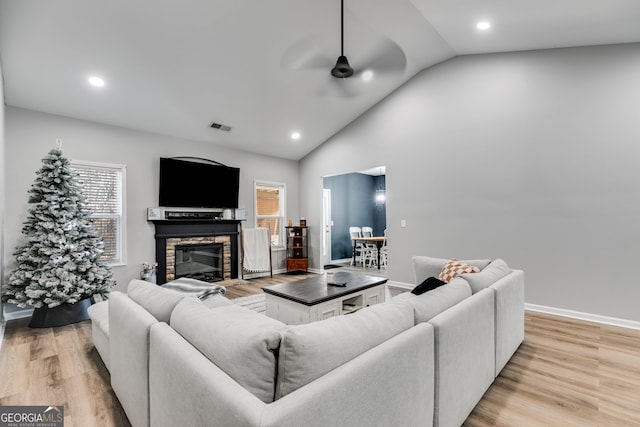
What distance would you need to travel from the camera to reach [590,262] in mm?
3541

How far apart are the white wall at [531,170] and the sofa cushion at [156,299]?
4.04m

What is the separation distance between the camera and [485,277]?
229 cm

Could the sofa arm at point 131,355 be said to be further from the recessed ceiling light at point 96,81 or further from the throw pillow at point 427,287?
the recessed ceiling light at point 96,81

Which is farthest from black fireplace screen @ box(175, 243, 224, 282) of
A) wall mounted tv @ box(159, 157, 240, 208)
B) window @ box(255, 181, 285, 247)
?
window @ box(255, 181, 285, 247)

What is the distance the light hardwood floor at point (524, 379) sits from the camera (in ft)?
6.11

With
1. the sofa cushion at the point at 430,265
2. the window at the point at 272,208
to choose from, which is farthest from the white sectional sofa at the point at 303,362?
the window at the point at 272,208

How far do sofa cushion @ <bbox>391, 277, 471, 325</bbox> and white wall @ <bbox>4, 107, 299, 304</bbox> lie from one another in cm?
436

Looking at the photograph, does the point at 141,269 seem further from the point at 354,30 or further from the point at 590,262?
the point at 590,262

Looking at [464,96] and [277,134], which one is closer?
[464,96]

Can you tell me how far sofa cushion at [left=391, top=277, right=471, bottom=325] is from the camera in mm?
1578

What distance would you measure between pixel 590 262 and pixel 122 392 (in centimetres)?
473

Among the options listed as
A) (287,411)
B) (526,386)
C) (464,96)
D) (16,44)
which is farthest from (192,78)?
(526,386)

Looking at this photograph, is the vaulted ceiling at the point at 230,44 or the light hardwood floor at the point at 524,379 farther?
the vaulted ceiling at the point at 230,44

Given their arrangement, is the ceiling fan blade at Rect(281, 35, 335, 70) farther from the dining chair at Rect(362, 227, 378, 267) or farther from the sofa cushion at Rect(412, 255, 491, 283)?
the dining chair at Rect(362, 227, 378, 267)
